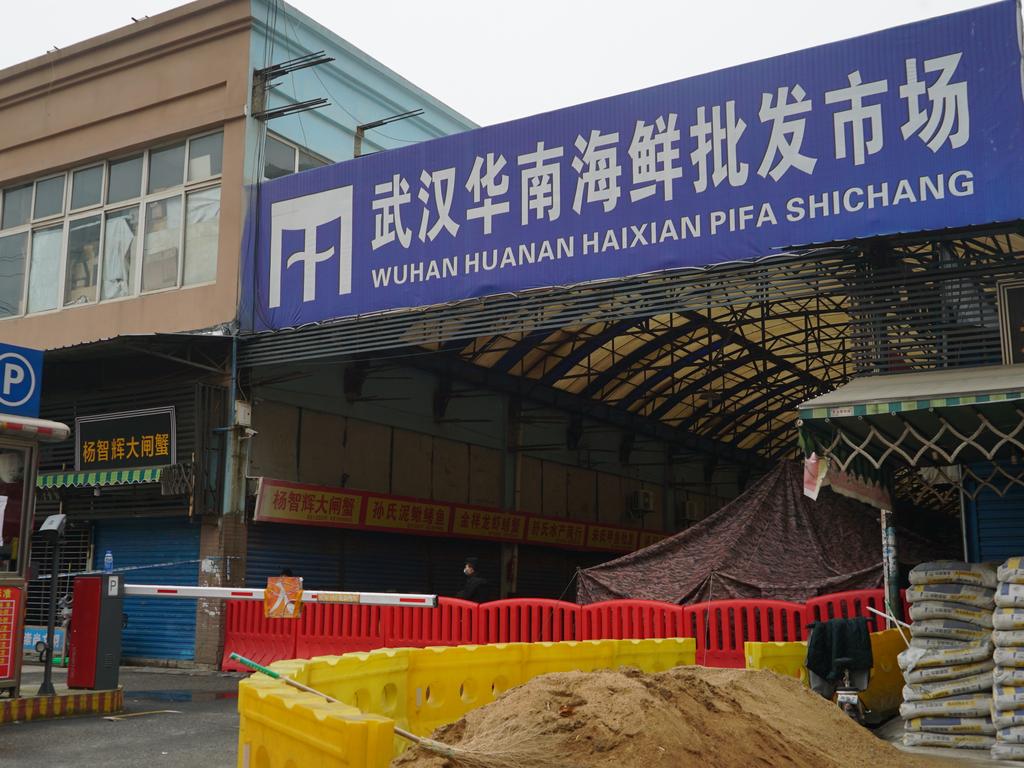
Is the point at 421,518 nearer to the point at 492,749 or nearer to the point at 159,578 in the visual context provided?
the point at 159,578

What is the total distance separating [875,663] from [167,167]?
16297mm

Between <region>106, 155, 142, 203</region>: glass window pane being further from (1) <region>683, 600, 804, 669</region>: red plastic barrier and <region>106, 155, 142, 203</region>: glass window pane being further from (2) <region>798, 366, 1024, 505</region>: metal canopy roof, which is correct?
(2) <region>798, 366, 1024, 505</region>: metal canopy roof

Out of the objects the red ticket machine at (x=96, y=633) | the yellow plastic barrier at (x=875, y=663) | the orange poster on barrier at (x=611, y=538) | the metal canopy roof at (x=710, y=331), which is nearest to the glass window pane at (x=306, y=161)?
the metal canopy roof at (x=710, y=331)

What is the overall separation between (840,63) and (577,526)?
53.4 feet

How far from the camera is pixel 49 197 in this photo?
2281cm

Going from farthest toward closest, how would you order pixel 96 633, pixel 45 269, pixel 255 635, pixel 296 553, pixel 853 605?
pixel 45 269 < pixel 296 553 < pixel 255 635 < pixel 853 605 < pixel 96 633

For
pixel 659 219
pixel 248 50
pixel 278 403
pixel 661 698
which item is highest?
pixel 248 50

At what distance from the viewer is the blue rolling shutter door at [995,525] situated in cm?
1223

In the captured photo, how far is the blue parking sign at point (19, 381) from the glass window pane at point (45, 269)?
10989 mm

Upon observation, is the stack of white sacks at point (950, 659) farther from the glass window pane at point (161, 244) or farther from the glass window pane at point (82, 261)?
the glass window pane at point (82, 261)

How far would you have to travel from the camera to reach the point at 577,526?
27594mm

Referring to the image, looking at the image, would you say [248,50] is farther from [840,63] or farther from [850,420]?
[850,420]

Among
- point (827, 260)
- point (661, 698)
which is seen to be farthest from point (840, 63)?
point (661, 698)

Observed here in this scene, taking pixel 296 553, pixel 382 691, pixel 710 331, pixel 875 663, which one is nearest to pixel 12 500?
pixel 382 691
